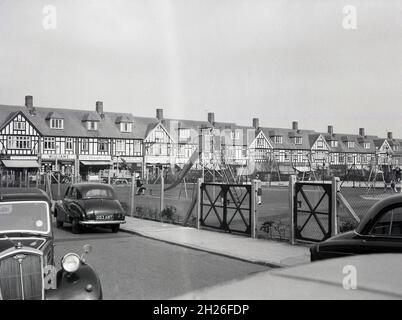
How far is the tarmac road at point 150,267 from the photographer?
7.23 metres

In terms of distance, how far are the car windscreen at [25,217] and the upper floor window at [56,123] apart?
54699 millimetres

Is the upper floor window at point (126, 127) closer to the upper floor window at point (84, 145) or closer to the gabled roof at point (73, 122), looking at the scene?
the gabled roof at point (73, 122)

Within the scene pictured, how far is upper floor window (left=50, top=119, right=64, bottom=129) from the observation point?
5933cm

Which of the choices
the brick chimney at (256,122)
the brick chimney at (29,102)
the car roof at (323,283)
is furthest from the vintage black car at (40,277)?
the brick chimney at (256,122)

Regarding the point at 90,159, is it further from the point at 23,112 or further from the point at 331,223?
the point at 331,223

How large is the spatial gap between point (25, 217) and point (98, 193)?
8542mm

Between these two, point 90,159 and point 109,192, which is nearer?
point 109,192

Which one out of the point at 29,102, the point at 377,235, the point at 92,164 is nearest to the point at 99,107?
the point at 29,102

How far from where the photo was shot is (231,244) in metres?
11.7

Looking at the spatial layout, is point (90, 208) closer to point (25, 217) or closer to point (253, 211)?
point (253, 211)

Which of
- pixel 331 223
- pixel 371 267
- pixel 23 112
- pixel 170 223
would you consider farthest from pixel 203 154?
pixel 23 112

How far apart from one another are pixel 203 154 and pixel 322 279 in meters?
30.5

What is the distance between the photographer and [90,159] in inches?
2400
